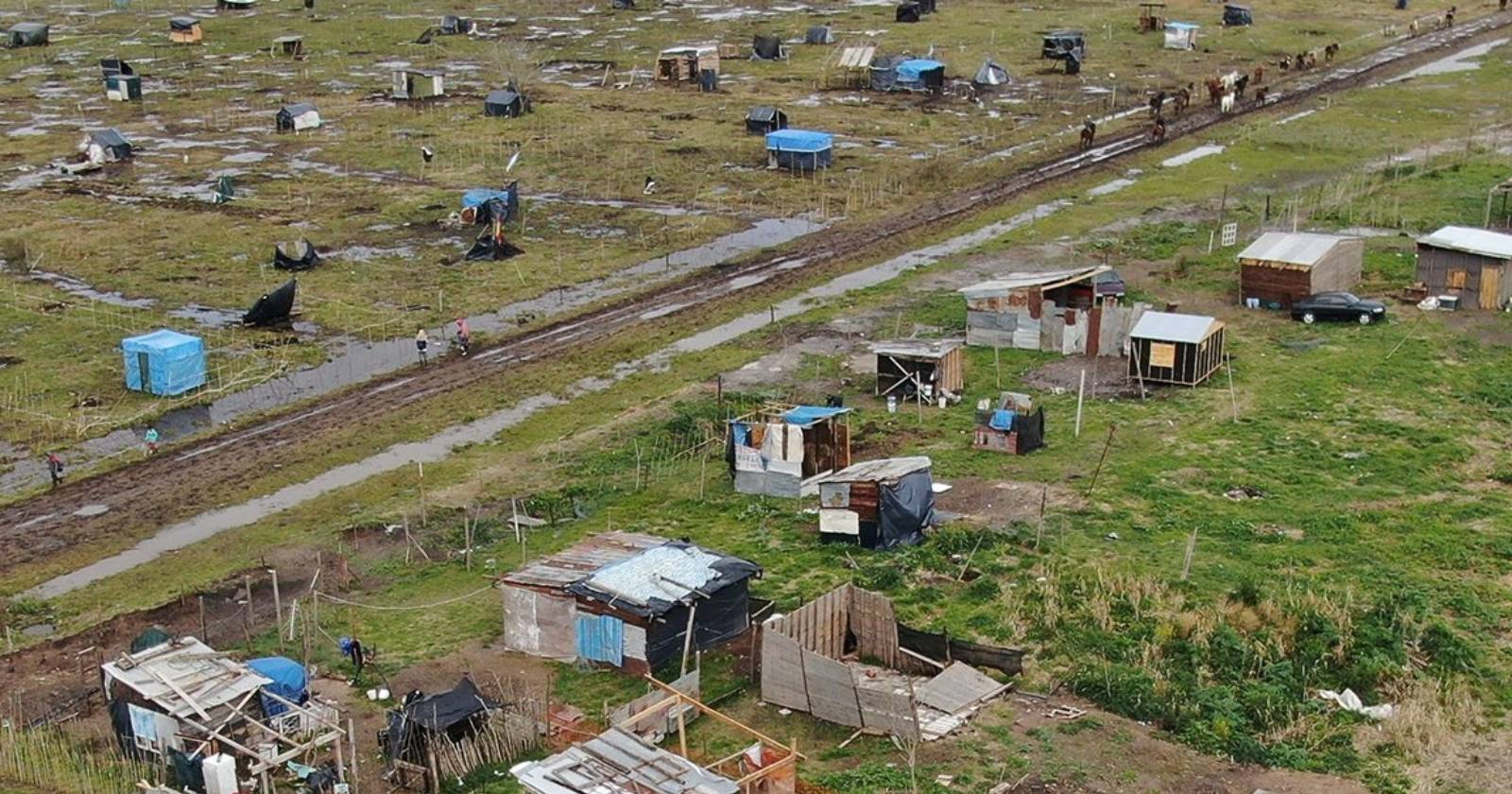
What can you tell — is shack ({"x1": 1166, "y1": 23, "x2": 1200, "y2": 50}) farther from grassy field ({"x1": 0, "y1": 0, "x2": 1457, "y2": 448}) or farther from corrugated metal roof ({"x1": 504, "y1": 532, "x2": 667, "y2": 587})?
corrugated metal roof ({"x1": 504, "y1": 532, "x2": 667, "y2": 587})

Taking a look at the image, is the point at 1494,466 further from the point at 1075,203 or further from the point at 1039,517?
the point at 1075,203

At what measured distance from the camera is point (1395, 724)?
94.4 feet

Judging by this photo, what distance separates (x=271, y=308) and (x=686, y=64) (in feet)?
142

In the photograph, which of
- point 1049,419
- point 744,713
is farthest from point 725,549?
point 1049,419

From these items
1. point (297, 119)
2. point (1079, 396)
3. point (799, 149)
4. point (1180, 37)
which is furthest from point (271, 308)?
point (1180, 37)

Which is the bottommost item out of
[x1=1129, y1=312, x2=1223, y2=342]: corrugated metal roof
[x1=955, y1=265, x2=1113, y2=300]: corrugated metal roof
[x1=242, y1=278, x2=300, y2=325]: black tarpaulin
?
[x1=242, y1=278, x2=300, y2=325]: black tarpaulin

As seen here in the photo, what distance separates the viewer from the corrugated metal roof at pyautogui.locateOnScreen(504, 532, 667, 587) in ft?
107

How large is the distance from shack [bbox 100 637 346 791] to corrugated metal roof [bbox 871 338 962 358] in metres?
20.3

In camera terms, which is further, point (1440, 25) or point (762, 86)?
point (1440, 25)

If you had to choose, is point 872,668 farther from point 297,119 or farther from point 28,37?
point 28,37

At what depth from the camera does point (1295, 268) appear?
51.4m

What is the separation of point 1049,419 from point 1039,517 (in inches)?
263

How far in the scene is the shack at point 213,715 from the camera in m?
28.0

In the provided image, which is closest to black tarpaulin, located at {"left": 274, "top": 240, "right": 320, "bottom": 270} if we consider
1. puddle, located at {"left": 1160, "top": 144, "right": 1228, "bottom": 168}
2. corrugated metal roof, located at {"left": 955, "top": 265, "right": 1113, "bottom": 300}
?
corrugated metal roof, located at {"left": 955, "top": 265, "right": 1113, "bottom": 300}
